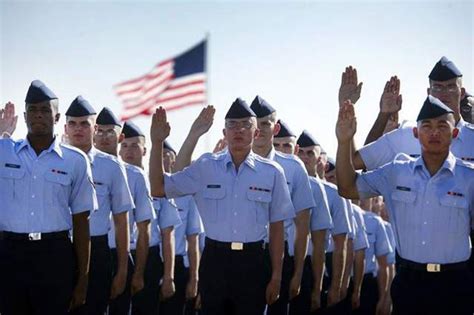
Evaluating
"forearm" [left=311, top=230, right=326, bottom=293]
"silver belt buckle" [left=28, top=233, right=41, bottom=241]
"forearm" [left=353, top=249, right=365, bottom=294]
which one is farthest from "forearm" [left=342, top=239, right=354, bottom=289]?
"silver belt buckle" [left=28, top=233, right=41, bottom=241]

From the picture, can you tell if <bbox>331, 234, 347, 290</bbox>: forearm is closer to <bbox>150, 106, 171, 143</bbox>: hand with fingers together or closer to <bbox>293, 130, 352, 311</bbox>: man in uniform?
<bbox>293, 130, 352, 311</bbox>: man in uniform

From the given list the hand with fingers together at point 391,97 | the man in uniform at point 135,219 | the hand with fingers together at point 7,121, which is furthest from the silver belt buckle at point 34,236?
the hand with fingers together at point 391,97

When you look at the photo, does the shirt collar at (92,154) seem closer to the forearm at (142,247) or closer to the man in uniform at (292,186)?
the forearm at (142,247)

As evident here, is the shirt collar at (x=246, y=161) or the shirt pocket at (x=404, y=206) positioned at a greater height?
the shirt collar at (x=246, y=161)

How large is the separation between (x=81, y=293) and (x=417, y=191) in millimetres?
2668

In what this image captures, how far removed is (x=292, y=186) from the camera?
35.7ft

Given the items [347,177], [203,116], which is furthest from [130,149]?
[347,177]

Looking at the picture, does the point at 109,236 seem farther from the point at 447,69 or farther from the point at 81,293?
the point at 447,69

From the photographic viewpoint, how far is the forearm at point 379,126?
954cm

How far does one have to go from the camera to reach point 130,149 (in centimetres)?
1227

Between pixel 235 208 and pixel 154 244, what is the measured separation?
10.5ft

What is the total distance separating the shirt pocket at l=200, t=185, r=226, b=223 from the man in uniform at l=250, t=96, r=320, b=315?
1359 millimetres

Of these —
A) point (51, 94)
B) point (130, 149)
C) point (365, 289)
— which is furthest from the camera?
point (365, 289)

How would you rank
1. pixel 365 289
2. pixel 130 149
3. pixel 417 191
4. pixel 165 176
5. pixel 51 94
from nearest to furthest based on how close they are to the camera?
pixel 417 191, pixel 51 94, pixel 165 176, pixel 130 149, pixel 365 289
